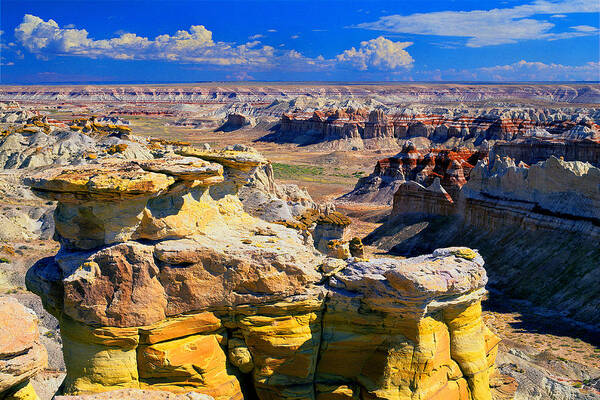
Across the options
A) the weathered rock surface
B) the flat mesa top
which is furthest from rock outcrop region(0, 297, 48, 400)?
the flat mesa top

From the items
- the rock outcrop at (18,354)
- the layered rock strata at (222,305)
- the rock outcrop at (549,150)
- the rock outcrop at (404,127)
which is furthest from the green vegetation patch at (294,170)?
the rock outcrop at (18,354)

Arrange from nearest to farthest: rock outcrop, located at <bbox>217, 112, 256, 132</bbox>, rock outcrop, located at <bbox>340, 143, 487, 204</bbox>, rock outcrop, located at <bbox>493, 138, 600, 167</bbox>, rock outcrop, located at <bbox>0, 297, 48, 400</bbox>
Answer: rock outcrop, located at <bbox>0, 297, 48, 400</bbox>
rock outcrop, located at <bbox>340, 143, 487, 204</bbox>
rock outcrop, located at <bbox>493, 138, 600, 167</bbox>
rock outcrop, located at <bbox>217, 112, 256, 132</bbox>

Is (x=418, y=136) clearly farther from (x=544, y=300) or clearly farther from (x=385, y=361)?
(x=385, y=361)

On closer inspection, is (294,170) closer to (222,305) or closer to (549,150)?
(549,150)

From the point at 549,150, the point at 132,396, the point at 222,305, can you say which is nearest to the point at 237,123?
the point at 549,150

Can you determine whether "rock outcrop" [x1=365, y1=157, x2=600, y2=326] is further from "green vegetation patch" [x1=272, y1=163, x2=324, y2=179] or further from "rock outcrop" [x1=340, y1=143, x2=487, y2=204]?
"green vegetation patch" [x1=272, y1=163, x2=324, y2=179]

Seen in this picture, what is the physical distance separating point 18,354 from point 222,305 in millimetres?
4134

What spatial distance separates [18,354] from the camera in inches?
316

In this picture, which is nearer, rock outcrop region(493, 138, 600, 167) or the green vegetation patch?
rock outcrop region(493, 138, 600, 167)

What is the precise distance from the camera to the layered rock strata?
34.3 feet

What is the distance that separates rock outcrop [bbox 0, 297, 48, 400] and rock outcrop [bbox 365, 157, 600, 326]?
921 inches

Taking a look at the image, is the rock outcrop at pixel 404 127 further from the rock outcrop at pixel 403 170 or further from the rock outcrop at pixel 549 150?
the rock outcrop at pixel 403 170

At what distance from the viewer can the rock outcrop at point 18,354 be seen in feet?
25.8

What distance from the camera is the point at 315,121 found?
130 m
